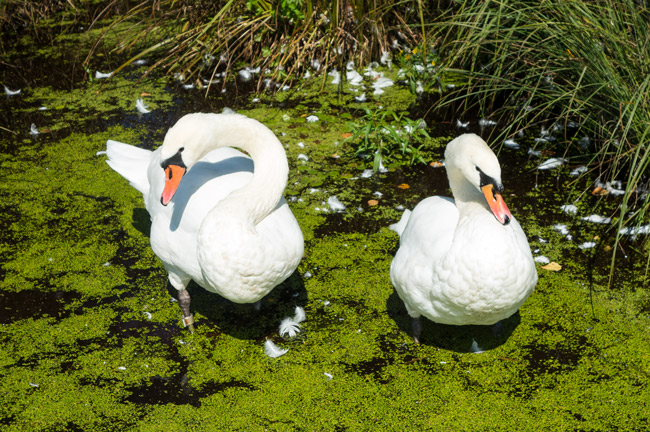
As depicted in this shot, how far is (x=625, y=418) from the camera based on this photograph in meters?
3.47

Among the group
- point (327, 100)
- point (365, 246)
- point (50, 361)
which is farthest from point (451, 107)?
point (50, 361)

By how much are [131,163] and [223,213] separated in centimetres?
146

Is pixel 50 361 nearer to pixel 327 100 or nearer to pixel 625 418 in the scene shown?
pixel 625 418

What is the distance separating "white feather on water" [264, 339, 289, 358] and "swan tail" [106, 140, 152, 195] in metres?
1.33

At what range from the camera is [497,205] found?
3.32 metres

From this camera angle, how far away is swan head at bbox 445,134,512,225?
3.32 meters

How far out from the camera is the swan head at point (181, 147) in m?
3.54

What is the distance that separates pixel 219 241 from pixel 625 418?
2.27m

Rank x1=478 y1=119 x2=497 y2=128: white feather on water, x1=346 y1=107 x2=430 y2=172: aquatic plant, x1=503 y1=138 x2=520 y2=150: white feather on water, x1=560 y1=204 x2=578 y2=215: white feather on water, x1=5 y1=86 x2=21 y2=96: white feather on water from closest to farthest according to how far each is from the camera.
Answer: x1=560 y1=204 x2=578 y2=215: white feather on water < x1=346 y1=107 x2=430 y2=172: aquatic plant < x1=503 y1=138 x2=520 y2=150: white feather on water < x1=478 y1=119 x2=497 y2=128: white feather on water < x1=5 y1=86 x2=21 y2=96: white feather on water

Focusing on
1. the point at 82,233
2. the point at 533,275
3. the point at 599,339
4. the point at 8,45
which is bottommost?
the point at 8,45

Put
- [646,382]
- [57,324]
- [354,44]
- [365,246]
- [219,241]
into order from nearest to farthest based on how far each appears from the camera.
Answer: [219,241]
[646,382]
[57,324]
[365,246]
[354,44]

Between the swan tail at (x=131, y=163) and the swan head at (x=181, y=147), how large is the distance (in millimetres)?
989

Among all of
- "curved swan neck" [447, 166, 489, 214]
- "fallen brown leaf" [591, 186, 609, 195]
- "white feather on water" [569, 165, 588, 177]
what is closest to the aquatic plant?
"white feather on water" [569, 165, 588, 177]

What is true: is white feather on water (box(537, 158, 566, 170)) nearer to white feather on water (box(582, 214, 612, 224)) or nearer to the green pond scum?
the green pond scum
